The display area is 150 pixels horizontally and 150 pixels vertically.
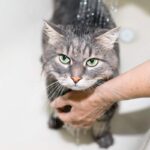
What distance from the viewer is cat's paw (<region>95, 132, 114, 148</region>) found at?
121 centimetres

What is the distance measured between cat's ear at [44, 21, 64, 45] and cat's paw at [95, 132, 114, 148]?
0.39m

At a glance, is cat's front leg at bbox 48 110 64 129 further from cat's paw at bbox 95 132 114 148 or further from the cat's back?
the cat's back

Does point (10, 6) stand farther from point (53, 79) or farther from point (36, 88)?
point (53, 79)

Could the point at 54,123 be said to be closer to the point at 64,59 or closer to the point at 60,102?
the point at 60,102

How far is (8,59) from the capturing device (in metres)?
1.38

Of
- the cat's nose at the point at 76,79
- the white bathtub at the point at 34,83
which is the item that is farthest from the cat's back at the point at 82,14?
the cat's nose at the point at 76,79

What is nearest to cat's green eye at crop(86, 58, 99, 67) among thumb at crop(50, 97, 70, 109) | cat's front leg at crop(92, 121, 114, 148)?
thumb at crop(50, 97, 70, 109)

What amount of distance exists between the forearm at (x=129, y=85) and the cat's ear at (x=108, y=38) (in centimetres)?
8

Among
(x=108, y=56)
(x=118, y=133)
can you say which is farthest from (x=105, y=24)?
(x=118, y=133)

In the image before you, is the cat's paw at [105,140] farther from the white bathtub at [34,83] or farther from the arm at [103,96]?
the arm at [103,96]

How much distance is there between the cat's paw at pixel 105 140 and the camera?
3.95ft

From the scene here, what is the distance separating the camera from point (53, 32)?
36.5 inches

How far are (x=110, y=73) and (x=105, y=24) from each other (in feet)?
0.80

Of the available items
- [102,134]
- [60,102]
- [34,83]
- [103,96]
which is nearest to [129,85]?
[103,96]
